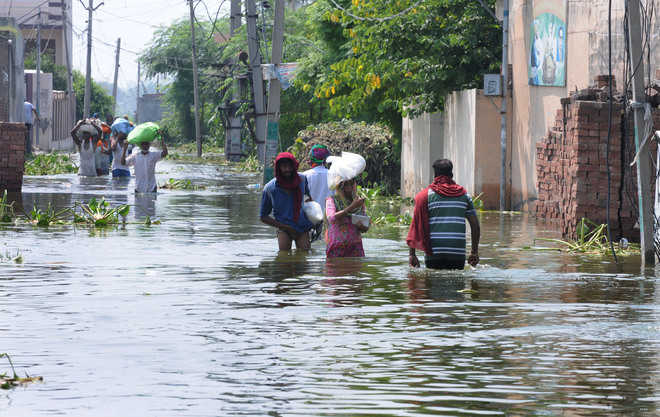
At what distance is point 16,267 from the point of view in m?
13.2

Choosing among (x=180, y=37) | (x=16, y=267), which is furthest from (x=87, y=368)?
(x=180, y=37)

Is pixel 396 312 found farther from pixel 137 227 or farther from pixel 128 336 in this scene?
pixel 137 227

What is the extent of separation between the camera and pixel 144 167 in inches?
959

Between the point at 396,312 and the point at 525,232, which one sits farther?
the point at 525,232

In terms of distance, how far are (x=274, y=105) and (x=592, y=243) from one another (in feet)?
45.6

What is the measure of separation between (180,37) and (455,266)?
67859 millimetres

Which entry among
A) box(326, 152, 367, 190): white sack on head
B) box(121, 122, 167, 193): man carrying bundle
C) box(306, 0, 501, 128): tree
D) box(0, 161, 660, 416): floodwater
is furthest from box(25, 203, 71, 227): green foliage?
box(306, 0, 501, 128): tree

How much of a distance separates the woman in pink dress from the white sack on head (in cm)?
6

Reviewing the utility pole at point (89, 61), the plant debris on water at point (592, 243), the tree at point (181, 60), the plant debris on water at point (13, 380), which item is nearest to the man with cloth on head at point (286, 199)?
the plant debris on water at point (592, 243)

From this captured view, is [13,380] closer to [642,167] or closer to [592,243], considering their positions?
[642,167]

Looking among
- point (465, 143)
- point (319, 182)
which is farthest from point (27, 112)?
point (319, 182)

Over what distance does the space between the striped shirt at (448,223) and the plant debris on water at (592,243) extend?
12.3 ft

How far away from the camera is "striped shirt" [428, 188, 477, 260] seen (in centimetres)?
1191

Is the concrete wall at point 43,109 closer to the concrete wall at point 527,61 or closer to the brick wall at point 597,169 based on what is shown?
the concrete wall at point 527,61
